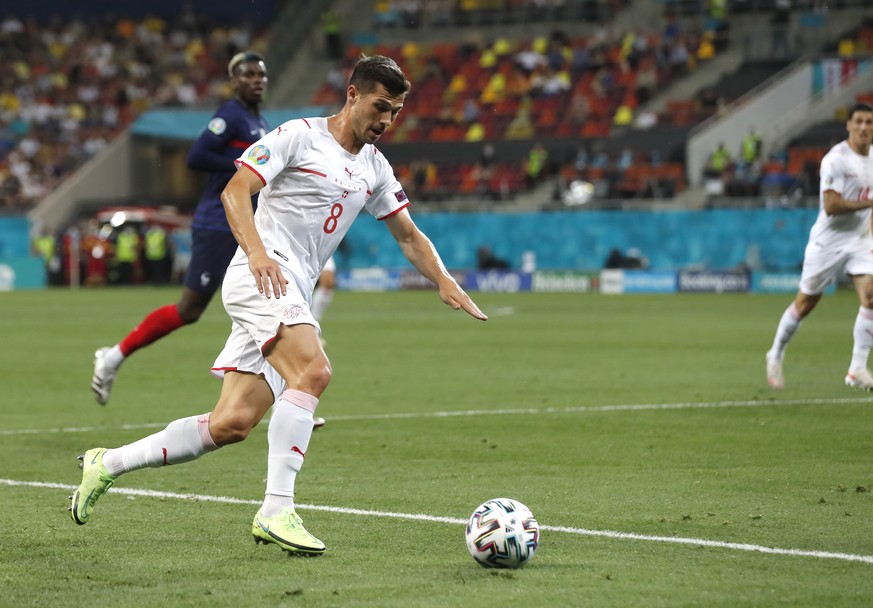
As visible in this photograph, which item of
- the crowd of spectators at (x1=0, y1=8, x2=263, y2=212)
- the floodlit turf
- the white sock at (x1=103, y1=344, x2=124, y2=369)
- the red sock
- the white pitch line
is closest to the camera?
the floodlit turf

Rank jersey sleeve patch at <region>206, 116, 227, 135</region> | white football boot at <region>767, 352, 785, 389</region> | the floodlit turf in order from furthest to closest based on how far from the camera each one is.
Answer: white football boot at <region>767, 352, 785, 389</region> < jersey sleeve patch at <region>206, 116, 227, 135</region> < the floodlit turf

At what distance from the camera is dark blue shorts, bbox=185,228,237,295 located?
406 inches

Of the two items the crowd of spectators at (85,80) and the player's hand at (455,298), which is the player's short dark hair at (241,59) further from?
the crowd of spectators at (85,80)

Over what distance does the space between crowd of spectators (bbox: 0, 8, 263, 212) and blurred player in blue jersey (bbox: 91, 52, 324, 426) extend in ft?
117

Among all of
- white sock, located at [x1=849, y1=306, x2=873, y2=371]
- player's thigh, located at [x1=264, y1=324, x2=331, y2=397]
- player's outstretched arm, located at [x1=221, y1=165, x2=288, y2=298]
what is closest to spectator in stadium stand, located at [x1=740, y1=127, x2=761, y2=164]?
white sock, located at [x1=849, y1=306, x2=873, y2=371]

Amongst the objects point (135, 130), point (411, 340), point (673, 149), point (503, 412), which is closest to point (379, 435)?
point (503, 412)

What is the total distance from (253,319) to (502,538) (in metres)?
1.46

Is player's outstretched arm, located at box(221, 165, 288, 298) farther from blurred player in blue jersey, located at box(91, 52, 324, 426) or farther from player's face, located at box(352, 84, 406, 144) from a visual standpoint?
blurred player in blue jersey, located at box(91, 52, 324, 426)

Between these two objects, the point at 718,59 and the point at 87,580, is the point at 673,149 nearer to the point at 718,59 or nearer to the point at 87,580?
the point at 718,59

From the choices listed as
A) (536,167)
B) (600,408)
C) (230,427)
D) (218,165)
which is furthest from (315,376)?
(536,167)

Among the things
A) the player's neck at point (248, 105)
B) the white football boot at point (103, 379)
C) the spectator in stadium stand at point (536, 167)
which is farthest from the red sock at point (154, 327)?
the spectator in stadium stand at point (536, 167)

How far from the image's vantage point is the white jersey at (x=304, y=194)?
636 centimetres

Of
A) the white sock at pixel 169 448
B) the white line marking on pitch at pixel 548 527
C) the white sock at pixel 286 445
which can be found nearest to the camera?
the white line marking on pitch at pixel 548 527

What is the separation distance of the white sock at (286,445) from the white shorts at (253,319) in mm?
301
